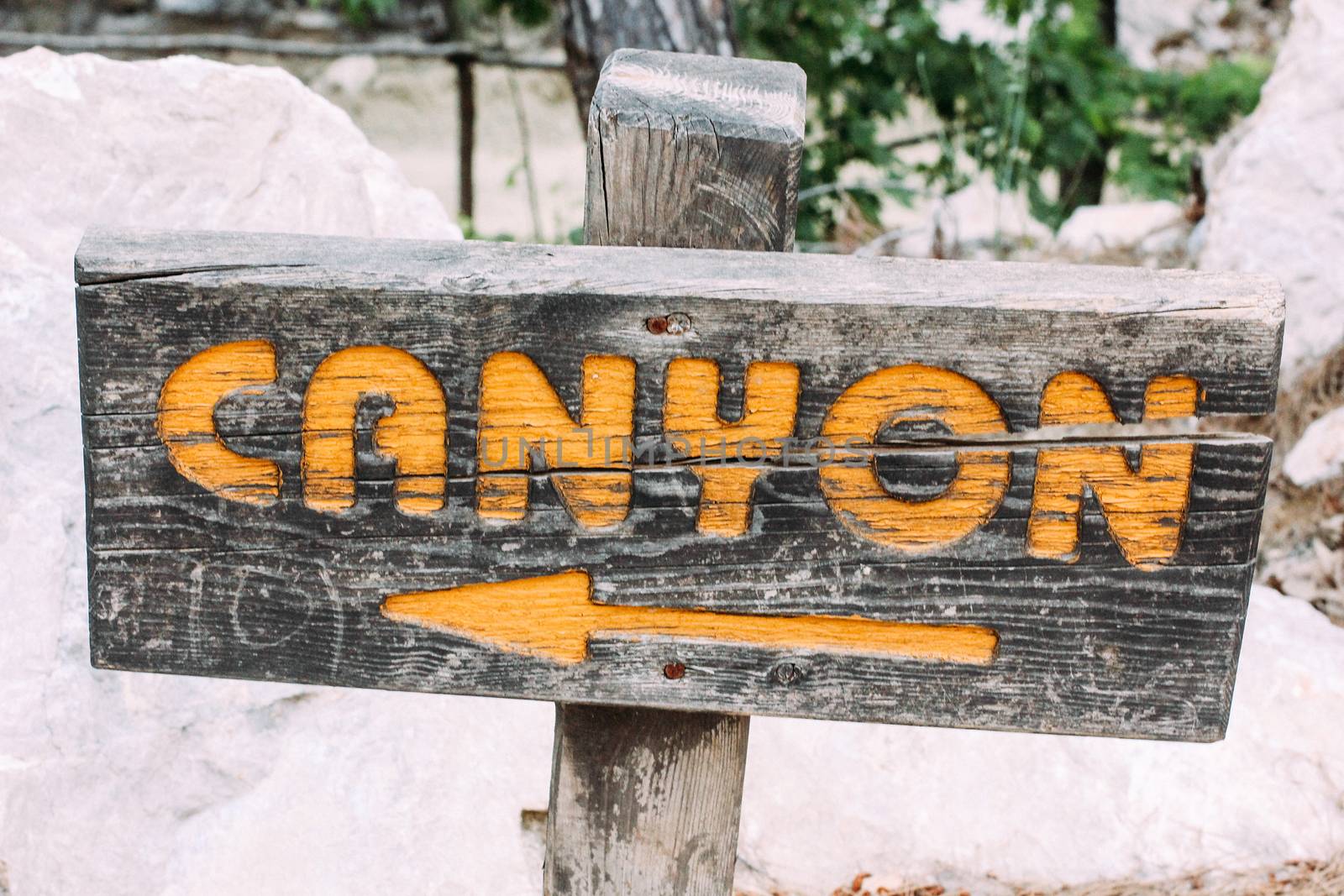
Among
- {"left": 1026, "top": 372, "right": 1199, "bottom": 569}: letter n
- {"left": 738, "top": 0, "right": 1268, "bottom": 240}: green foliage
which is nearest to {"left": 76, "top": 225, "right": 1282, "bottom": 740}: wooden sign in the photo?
{"left": 1026, "top": 372, "right": 1199, "bottom": 569}: letter n

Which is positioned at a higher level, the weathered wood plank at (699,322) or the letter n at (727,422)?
the weathered wood plank at (699,322)

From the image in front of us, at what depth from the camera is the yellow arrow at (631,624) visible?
129 cm

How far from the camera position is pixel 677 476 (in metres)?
1.24

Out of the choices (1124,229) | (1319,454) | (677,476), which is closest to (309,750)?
(677,476)

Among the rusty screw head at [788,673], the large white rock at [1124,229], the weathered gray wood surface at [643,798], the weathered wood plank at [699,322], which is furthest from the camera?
the large white rock at [1124,229]

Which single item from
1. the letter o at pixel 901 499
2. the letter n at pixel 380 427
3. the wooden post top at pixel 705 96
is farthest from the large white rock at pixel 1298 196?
the letter n at pixel 380 427

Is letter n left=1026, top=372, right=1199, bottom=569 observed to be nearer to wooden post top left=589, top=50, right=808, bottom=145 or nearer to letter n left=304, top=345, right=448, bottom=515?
wooden post top left=589, top=50, right=808, bottom=145

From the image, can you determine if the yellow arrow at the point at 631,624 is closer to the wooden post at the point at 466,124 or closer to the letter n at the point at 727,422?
the letter n at the point at 727,422

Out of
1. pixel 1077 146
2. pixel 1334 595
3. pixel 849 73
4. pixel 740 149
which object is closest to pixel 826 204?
pixel 849 73

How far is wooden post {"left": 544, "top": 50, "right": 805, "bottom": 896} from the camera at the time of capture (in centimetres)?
133

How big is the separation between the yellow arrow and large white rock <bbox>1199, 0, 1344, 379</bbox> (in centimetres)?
243

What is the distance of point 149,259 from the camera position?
119 cm

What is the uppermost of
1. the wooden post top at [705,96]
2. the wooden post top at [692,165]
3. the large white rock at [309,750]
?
the wooden post top at [705,96]

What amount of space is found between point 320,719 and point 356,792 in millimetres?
149
